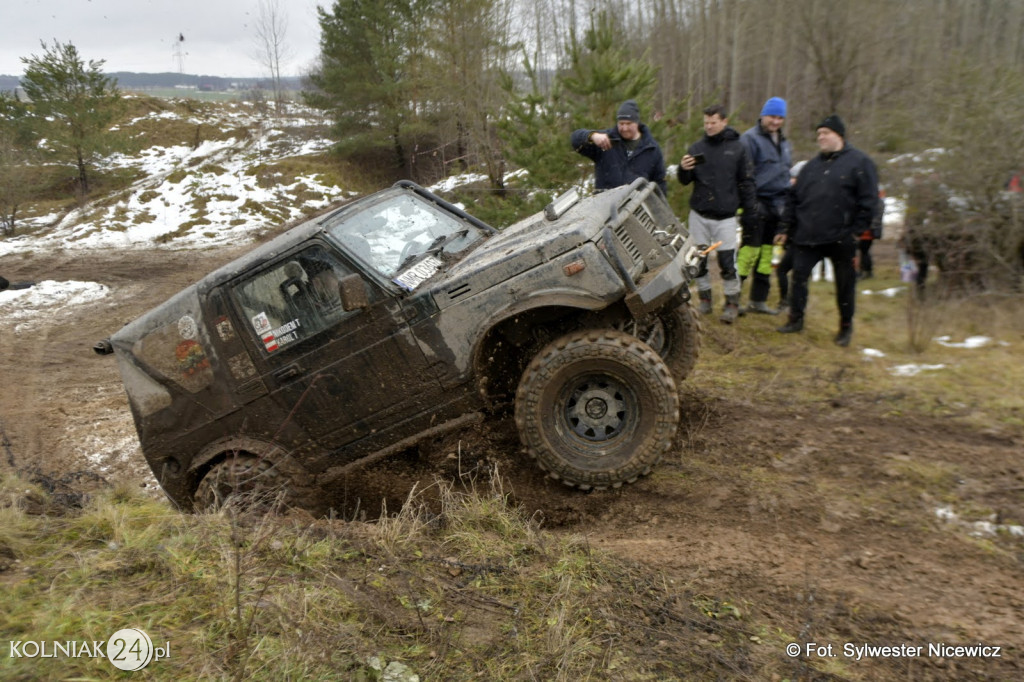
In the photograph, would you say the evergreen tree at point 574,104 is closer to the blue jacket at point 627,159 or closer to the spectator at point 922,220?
the blue jacket at point 627,159

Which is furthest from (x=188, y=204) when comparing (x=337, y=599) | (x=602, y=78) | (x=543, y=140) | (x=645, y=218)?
(x=337, y=599)

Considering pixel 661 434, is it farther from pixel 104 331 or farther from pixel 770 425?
pixel 104 331

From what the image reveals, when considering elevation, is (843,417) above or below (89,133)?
below

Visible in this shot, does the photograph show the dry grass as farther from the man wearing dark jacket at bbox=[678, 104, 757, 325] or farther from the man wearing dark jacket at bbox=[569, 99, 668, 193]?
the man wearing dark jacket at bbox=[569, 99, 668, 193]

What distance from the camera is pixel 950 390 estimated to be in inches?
189

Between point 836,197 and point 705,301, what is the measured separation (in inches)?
63.7

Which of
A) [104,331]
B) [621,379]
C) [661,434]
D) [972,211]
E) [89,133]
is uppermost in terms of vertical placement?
[89,133]

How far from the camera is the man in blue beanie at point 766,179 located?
644 cm

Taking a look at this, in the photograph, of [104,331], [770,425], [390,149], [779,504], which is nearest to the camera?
[779,504]

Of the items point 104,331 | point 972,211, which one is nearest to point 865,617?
point 972,211

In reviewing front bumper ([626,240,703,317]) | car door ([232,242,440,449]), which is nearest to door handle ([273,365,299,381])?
car door ([232,242,440,449])

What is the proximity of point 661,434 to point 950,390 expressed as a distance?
2482mm

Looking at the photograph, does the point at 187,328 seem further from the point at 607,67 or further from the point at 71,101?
the point at 71,101

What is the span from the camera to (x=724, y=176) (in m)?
6.05
